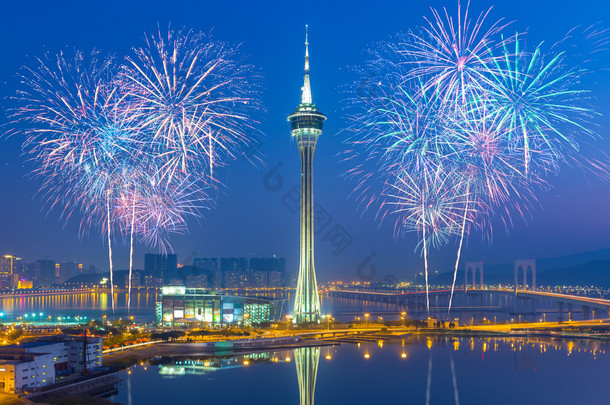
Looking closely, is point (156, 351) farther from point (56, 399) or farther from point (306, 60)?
point (306, 60)

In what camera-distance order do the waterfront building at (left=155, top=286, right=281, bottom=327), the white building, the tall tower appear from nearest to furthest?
the white building < the tall tower < the waterfront building at (left=155, top=286, right=281, bottom=327)

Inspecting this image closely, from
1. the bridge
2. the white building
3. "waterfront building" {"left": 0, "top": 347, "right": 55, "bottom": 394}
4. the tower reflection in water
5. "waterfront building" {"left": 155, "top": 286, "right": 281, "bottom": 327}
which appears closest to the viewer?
"waterfront building" {"left": 0, "top": 347, "right": 55, "bottom": 394}

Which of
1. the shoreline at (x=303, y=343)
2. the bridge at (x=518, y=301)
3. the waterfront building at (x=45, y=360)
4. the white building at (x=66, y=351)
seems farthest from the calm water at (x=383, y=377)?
the bridge at (x=518, y=301)

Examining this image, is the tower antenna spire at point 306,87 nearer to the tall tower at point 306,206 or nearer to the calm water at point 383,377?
the tall tower at point 306,206

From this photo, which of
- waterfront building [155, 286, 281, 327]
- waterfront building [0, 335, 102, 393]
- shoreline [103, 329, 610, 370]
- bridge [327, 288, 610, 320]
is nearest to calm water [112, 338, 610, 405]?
shoreline [103, 329, 610, 370]

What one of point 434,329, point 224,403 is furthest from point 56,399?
point 434,329

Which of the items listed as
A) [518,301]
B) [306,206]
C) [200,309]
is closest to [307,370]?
[306,206]

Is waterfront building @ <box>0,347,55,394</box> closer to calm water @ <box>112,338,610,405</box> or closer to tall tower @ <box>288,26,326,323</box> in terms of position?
calm water @ <box>112,338,610,405</box>
